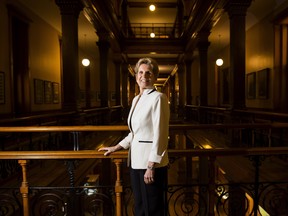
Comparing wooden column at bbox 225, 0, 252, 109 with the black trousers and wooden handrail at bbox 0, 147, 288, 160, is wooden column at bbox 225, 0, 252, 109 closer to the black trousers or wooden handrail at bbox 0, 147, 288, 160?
wooden handrail at bbox 0, 147, 288, 160

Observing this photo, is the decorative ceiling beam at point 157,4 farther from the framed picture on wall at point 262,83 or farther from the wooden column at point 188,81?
the framed picture on wall at point 262,83

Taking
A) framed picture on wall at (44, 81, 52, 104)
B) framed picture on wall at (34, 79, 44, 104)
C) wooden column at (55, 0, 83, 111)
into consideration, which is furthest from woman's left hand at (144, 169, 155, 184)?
framed picture on wall at (44, 81, 52, 104)

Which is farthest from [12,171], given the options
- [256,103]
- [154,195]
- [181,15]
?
[181,15]

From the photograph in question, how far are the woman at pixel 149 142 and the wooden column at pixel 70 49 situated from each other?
18.9 feet

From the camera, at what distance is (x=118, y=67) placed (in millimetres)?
15562

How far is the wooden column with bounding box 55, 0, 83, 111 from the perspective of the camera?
7.10 meters

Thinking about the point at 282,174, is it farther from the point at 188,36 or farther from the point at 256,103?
the point at 188,36

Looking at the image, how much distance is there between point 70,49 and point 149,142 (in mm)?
6088

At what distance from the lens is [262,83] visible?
11031 millimetres

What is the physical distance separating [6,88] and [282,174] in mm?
8015

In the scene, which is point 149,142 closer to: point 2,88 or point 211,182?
point 211,182

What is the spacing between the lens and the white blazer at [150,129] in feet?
5.91

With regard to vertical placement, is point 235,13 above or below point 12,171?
above

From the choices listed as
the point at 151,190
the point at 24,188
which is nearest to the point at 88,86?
the point at 24,188
